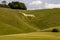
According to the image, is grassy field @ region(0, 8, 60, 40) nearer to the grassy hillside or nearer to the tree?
the grassy hillside

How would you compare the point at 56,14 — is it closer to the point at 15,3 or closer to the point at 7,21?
the point at 15,3

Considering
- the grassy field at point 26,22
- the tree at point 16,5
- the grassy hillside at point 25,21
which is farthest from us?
the tree at point 16,5

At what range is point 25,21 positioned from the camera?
248ft

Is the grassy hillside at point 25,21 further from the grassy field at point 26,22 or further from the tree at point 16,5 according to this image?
the tree at point 16,5

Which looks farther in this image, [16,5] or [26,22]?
[16,5]

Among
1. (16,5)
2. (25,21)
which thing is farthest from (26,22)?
(16,5)

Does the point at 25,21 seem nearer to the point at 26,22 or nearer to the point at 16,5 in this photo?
the point at 26,22

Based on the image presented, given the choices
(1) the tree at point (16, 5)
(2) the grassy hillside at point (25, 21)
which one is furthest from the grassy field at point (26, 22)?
(1) the tree at point (16, 5)

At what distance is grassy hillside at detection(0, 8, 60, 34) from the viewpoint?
184 ft

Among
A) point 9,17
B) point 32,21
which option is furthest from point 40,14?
point 9,17

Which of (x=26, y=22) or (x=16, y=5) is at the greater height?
(x=16, y=5)

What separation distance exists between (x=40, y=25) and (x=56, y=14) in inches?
654

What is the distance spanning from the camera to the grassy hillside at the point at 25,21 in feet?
184

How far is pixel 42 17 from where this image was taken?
8719cm
